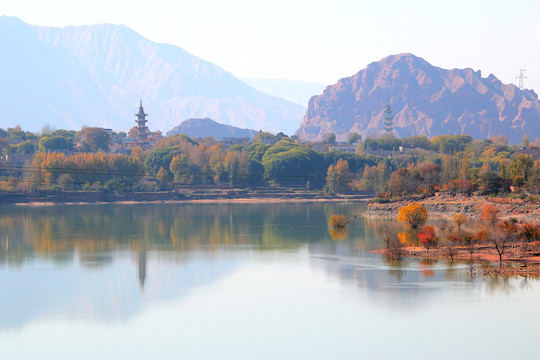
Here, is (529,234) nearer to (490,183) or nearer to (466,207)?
(466,207)

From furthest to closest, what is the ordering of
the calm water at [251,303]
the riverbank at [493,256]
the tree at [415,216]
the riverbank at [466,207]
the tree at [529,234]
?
the riverbank at [466,207]
the tree at [415,216]
the tree at [529,234]
the riverbank at [493,256]
the calm water at [251,303]

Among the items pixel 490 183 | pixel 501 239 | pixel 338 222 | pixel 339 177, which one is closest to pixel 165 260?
pixel 501 239

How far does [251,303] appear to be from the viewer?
39094 mm

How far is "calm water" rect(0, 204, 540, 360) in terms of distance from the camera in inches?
1227

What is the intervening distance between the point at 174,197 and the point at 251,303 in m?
85.4

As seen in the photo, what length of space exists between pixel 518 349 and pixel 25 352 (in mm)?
19452

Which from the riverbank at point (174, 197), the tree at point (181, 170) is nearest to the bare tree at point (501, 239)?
the riverbank at point (174, 197)

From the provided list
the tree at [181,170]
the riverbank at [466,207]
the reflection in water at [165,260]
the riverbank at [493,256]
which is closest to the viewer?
the reflection in water at [165,260]

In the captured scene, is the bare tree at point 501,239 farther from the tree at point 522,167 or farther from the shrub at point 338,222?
the tree at point 522,167

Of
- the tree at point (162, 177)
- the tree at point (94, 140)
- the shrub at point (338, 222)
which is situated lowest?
the shrub at point (338, 222)

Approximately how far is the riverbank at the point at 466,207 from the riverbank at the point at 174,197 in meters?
33.0

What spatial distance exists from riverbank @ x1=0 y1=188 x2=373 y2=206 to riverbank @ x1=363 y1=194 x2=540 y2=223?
33.0 m

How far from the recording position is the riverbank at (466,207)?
2891 inches

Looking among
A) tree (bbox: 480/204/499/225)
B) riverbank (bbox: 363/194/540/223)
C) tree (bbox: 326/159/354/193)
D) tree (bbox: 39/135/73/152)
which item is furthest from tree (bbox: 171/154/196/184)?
tree (bbox: 480/204/499/225)
